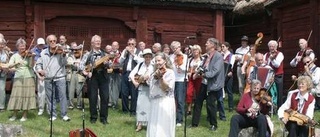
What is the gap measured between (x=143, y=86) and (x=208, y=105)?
1.30m

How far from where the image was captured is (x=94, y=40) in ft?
34.3

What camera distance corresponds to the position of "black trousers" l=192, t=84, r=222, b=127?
10.1 metres

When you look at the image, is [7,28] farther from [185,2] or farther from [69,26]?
[185,2]

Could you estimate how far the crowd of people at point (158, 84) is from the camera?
28.1 ft

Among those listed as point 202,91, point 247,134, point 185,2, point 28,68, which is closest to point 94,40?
point 28,68

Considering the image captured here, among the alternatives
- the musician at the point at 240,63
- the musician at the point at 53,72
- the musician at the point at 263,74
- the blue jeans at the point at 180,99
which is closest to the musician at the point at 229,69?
the musician at the point at 240,63

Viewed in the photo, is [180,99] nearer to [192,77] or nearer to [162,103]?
[192,77]

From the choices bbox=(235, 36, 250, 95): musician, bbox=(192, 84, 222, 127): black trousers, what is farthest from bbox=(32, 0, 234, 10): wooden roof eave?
bbox=(192, 84, 222, 127): black trousers

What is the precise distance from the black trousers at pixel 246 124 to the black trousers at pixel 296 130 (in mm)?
393

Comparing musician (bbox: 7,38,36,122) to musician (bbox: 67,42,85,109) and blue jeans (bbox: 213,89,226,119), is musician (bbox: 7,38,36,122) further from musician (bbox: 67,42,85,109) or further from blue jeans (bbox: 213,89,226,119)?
blue jeans (bbox: 213,89,226,119)

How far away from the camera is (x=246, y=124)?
8773 millimetres

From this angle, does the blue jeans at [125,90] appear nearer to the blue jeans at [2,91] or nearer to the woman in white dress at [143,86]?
the woman in white dress at [143,86]

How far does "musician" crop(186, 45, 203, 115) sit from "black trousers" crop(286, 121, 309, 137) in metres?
2.79

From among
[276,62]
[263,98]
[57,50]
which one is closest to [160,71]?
[263,98]
